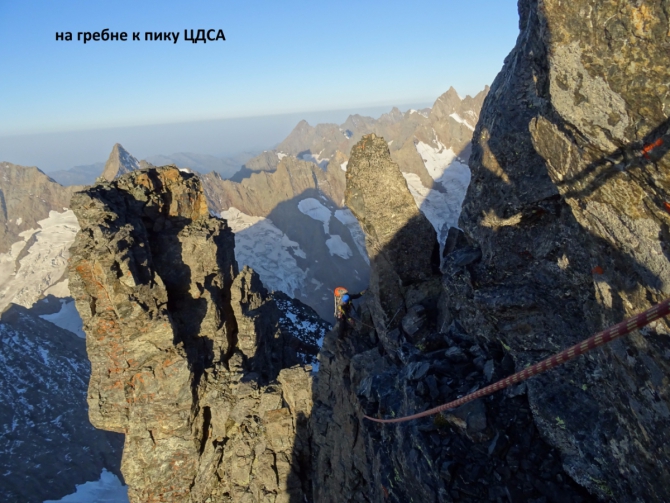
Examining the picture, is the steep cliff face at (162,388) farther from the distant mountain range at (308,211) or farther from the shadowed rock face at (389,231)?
the distant mountain range at (308,211)

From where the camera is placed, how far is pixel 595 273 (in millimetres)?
5848

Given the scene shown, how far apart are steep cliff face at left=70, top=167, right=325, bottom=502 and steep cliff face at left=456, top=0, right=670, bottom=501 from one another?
13457 mm

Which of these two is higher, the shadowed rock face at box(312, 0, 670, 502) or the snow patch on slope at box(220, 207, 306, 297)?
the shadowed rock face at box(312, 0, 670, 502)

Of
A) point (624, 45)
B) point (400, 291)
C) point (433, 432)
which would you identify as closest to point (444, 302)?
point (400, 291)

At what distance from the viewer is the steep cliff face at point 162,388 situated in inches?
734

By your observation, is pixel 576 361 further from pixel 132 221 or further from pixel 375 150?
pixel 132 221

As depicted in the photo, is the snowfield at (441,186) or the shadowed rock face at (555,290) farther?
the snowfield at (441,186)

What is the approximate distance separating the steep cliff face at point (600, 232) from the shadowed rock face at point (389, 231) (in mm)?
8575

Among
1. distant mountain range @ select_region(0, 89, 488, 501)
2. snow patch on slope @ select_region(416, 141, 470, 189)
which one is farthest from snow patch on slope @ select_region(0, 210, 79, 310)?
snow patch on slope @ select_region(416, 141, 470, 189)

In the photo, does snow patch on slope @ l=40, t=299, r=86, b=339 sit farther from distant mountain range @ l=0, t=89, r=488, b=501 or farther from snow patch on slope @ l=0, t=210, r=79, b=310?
snow patch on slope @ l=0, t=210, r=79, b=310

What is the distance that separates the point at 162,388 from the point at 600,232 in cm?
Result: 2035

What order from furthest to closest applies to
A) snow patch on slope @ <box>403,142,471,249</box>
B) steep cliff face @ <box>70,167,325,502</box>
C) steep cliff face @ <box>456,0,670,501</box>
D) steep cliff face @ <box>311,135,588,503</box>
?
snow patch on slope @ <box>403,142,471,249</box>
steep cliff face @ <box>70,167,325,502</box>
steep cliff face @ <box>311,135,588,503</box>
steep cliff face @ <box>456,0,670,501</box>

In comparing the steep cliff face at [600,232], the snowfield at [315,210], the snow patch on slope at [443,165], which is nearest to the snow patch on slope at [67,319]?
the snowfield at [315,210]

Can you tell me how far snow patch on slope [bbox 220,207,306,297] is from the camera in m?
124
